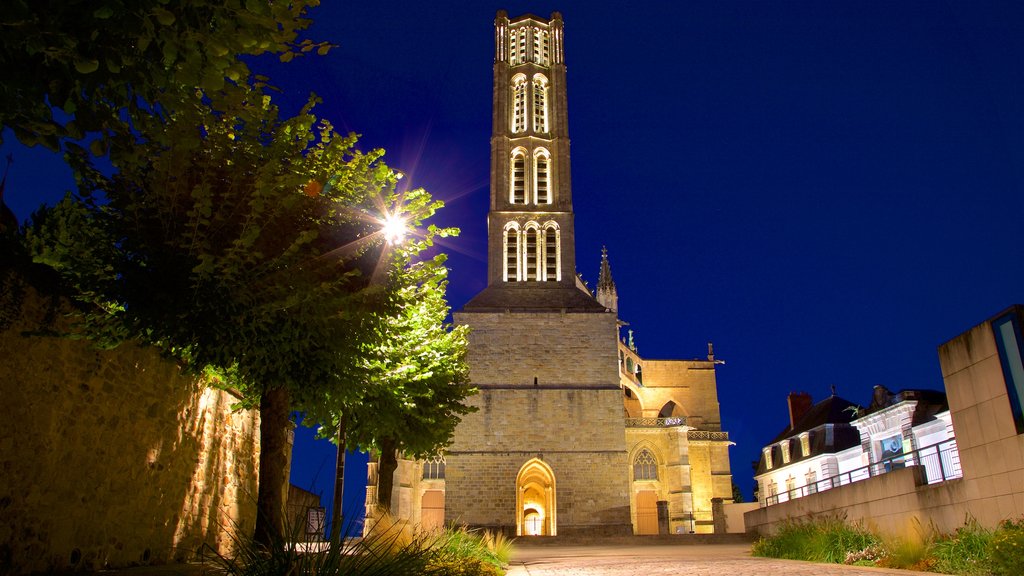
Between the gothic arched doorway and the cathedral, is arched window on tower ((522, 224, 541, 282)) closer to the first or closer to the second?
the cathedral

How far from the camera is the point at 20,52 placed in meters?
3.91

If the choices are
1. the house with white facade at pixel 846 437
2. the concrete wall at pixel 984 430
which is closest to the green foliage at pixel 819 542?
the concrete wall at pixel 984 430

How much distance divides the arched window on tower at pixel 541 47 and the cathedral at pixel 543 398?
0.25 feet

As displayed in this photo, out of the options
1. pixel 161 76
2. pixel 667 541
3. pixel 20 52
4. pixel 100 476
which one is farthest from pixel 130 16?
pixel 667 541

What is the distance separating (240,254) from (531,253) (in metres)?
26.1

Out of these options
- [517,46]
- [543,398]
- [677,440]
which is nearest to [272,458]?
[543,398]

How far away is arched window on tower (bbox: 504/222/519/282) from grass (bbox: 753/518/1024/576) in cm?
2042

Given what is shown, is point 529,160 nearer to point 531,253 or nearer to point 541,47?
point 531,253

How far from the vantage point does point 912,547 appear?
9.55 metres

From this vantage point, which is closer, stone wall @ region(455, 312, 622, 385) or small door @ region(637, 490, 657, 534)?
stone wall @ region(455, 312, 622, 385)

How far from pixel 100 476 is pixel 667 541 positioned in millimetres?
18625

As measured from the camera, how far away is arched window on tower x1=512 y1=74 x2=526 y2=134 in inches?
1439

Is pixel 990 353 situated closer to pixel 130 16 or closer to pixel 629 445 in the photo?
pixel 130 16

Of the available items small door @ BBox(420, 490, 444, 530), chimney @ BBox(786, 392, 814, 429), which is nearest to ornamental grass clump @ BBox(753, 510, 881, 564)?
small door @ BBox(420, 490, 444, 530)
